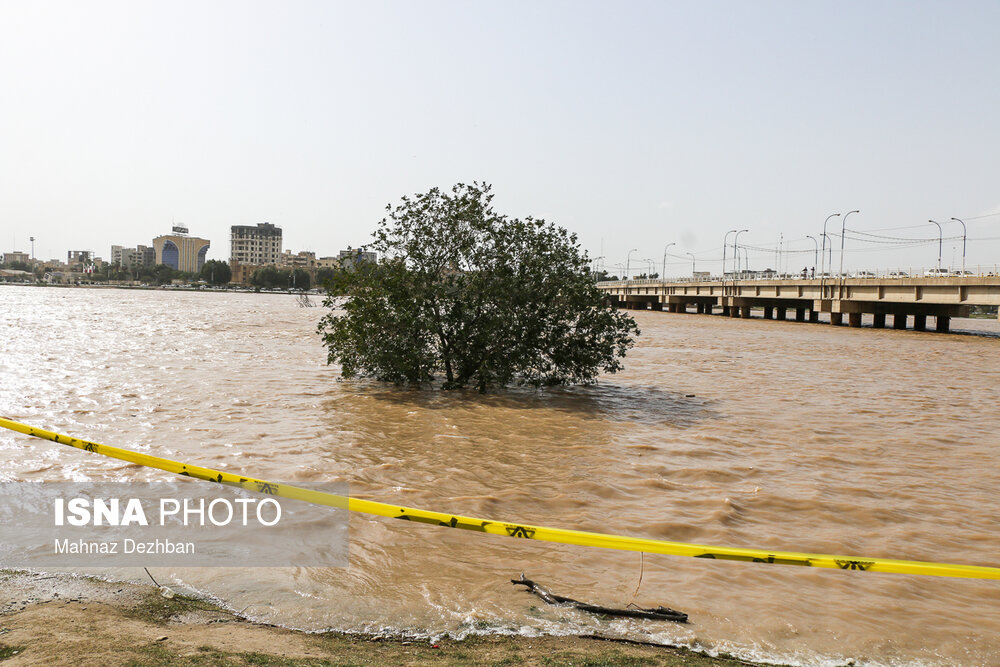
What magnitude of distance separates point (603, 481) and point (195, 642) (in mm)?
6041

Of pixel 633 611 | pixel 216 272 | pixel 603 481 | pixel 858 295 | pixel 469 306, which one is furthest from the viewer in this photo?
pixel 216 272

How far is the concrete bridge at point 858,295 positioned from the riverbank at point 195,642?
25017mm

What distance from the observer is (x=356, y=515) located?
733 centimetres

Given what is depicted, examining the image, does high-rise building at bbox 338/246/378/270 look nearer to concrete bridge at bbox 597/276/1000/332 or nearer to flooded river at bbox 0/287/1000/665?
flooded river at bbox 0/287/1000/665

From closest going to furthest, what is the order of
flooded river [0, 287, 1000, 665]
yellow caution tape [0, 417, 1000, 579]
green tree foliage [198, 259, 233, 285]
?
yellow caution tape [0, 417, 1000, 579] < flooded river [0, 287, 1000, 665] < green tree foliage [198, 259, 233, 285]

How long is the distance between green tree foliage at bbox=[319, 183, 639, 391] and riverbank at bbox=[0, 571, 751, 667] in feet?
39.4

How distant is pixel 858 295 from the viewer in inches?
2254

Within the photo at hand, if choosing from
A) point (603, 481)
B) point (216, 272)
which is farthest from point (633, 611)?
point (216, 272)

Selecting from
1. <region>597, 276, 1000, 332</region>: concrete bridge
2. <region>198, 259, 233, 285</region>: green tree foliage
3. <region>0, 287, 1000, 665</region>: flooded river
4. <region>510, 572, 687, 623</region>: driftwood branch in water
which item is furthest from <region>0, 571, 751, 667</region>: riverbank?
<region>198, 259, 233, 285</region>: green tree foliage

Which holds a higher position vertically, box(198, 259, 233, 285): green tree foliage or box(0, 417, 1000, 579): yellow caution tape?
box(198, 259, 233, 285): green tree foliage

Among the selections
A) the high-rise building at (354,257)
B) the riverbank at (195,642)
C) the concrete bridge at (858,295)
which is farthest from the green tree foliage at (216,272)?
the riverbank at (195,642)

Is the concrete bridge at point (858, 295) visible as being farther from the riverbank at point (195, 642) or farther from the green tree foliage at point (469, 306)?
the riverbank at point (195, 642)

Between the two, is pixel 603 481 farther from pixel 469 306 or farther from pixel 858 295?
pixel 858 295

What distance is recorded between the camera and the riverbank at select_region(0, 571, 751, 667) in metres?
3.62
